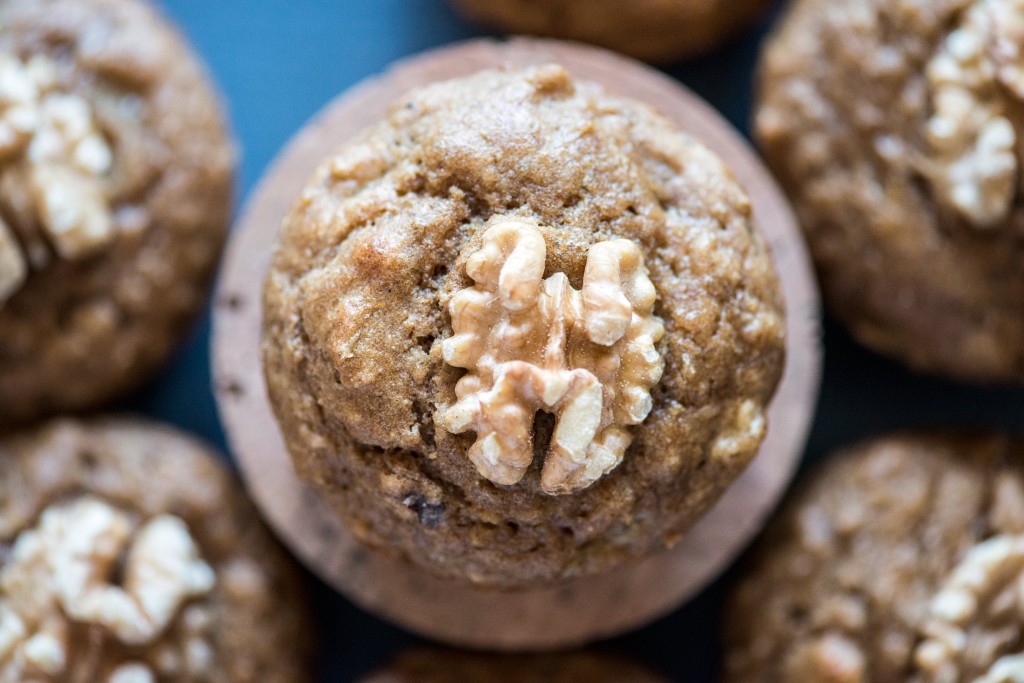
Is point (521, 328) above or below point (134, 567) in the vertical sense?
above

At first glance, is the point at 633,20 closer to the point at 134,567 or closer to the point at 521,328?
the point at 521,328

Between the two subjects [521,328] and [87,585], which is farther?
[87,585]

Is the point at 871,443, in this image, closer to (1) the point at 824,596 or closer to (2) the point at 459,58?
(1) the point at 824,596

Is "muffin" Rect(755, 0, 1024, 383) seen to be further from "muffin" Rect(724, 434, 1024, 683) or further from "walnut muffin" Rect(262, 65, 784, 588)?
"walnut muffin" Rect(262, 65, 784, 588)

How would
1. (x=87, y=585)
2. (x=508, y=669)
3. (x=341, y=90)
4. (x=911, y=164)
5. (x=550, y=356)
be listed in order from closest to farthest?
(x=550, y=356) → (x=87, y=585) → (x=911, y=164) → (x=508, y=669) → (x=341, y=90)

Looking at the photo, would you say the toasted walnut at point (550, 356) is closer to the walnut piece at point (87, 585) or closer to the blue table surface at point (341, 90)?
the walnut piece at point (87, 585)

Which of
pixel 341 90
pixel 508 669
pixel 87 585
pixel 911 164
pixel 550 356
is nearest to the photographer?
pixel 550 356

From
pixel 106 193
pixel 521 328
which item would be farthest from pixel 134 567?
pixel 521 328

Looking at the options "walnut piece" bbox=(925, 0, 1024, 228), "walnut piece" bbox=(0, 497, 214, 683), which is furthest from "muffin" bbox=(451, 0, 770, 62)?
"walnut piece" bbox=(0, 497, 214, 683)

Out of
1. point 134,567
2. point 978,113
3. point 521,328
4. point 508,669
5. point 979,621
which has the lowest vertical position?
point 508,669
